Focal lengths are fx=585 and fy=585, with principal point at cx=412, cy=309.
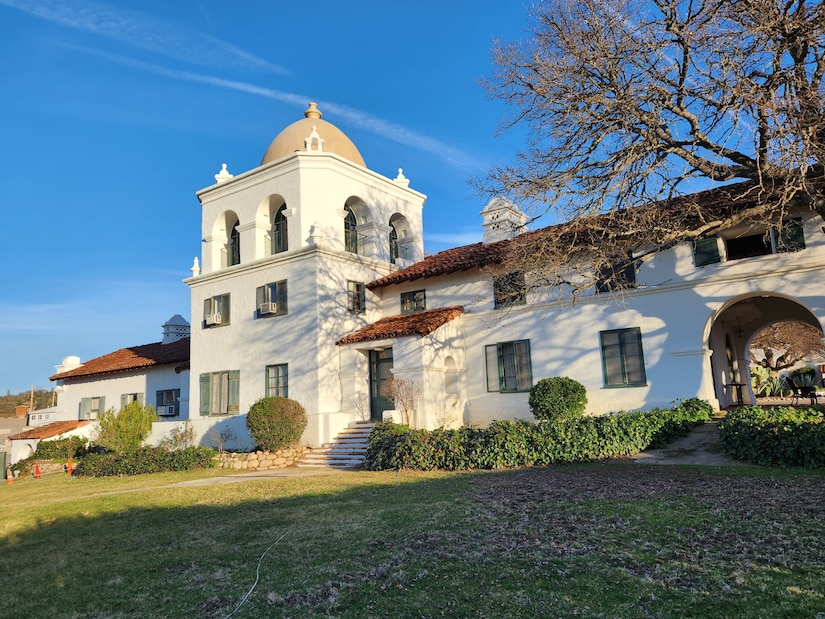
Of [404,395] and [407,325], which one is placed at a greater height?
[407,325]

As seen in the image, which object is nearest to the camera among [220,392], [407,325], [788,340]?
[407,325]

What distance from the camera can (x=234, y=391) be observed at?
21438mm

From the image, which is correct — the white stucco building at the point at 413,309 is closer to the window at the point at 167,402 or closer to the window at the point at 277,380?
the window at the point at 277,380

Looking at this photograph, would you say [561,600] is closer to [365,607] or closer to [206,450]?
[365,607]

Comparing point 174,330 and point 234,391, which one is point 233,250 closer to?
point 234,391

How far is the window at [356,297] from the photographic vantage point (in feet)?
68.7

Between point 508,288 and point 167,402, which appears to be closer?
point 508,288

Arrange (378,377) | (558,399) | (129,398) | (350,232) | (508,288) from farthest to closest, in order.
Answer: (129,398) < (350,232) < (378,377) < (508,288) < (558,399)

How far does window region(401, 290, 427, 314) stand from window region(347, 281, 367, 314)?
142 cm

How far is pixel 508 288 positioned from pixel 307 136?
34.0 feet

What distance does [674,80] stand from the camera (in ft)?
39.8

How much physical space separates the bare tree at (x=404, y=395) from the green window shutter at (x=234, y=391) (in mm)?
6540

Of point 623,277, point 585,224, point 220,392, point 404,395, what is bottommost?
point 404,395

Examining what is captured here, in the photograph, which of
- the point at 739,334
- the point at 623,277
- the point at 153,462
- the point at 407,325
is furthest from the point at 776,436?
the point at 153,462
